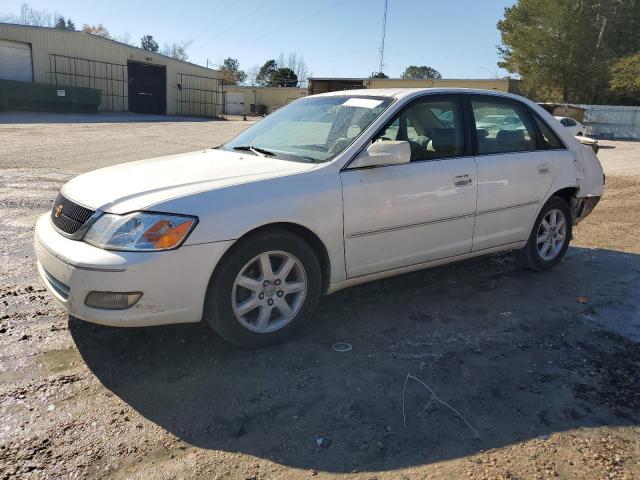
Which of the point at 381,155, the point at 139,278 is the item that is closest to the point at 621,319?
the point at 381,155

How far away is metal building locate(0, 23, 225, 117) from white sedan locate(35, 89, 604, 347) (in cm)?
3541

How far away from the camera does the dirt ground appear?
2.49 meters

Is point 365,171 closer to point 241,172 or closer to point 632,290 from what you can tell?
point 241,172

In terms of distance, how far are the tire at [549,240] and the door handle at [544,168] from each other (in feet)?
1.07

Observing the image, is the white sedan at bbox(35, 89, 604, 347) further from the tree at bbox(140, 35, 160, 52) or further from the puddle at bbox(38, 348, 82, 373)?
the tree at bbox(140, 35, 160, 52)

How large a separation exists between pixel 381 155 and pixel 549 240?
2535mm

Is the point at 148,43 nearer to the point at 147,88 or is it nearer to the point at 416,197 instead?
the point at 147,88

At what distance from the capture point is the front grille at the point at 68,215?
3248mm

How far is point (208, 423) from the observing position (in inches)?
108

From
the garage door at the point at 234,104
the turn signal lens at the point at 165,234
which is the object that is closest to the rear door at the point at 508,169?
the turn signal lens at the point at 165,234

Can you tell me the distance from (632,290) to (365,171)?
2980 mm

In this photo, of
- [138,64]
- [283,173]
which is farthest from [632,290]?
[138,64]

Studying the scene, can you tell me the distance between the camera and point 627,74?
37.9 metres

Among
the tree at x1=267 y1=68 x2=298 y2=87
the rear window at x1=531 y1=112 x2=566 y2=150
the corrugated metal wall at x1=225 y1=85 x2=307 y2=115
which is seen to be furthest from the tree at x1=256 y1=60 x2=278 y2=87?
the rear window at x1=531 y1=112 x2=566 y2=150
